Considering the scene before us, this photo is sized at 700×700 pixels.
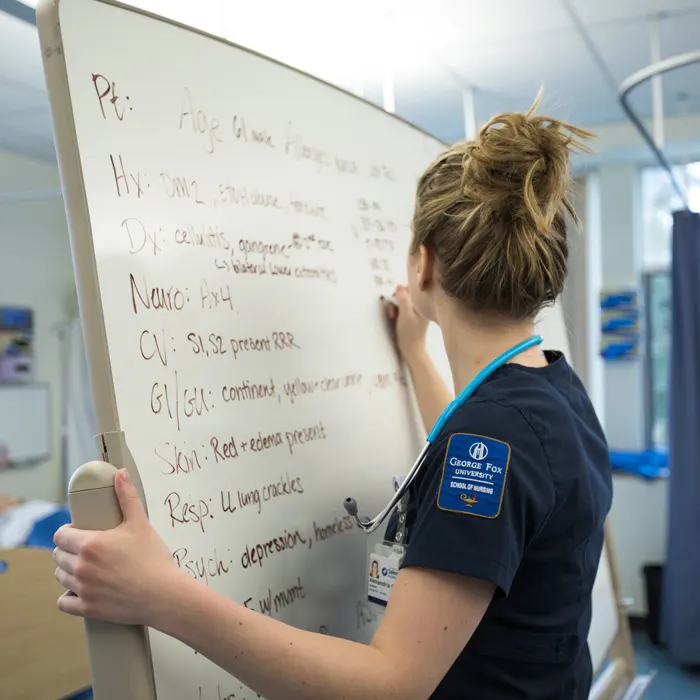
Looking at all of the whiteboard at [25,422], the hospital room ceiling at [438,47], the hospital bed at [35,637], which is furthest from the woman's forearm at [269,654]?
the whiteboard at [25,422]

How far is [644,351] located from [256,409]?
4098 mm

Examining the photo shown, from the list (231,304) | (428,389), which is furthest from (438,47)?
(231,304)

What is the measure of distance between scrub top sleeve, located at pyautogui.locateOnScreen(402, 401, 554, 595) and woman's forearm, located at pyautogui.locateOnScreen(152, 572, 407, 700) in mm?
119

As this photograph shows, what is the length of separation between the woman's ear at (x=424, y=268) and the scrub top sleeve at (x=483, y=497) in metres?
0.24

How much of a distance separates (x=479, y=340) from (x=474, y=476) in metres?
0.25

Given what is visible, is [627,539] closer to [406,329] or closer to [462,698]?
[406,329]

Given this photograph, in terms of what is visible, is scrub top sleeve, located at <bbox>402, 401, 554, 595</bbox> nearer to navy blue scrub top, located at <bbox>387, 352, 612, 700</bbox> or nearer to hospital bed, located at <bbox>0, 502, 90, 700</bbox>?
navy blue scrub top, located at <bbox>387, 352, 612, 700</bbox>

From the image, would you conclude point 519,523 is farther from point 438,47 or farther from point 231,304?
point 438,47

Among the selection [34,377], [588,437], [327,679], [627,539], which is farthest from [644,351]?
[327,679]

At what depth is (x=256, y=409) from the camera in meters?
0.98

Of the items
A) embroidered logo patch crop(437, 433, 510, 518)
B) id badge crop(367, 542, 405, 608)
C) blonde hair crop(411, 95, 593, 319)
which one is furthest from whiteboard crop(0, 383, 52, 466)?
embroidered logo patch crop(437, 433, 510, 518)

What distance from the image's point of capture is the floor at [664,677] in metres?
3.30

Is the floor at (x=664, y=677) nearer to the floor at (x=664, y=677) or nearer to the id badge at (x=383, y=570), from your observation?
the floor at (x=664, y=677)

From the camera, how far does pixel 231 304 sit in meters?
0.97
